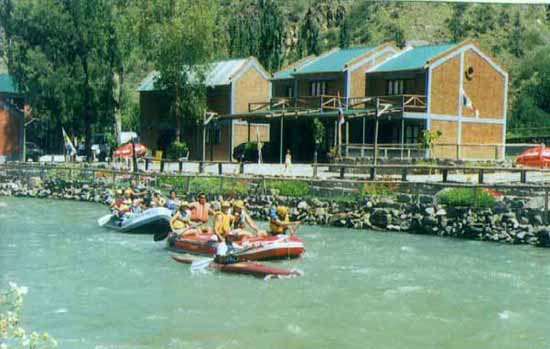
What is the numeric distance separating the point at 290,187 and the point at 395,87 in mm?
12066

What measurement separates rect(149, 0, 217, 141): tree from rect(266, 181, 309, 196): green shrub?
15669 mm

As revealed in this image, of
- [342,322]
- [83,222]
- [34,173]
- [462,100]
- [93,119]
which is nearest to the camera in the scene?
→ [342,322]

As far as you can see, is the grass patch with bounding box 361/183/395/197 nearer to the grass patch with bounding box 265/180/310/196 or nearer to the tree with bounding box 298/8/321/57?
the grass patch with bounding box 265/180/310/196

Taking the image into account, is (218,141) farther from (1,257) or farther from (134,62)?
(1,257)

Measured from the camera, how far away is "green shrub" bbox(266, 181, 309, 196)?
24.3 meters

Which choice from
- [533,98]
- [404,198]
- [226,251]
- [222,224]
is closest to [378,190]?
[404,198]

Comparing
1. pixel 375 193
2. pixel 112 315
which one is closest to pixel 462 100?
pixel 375 193

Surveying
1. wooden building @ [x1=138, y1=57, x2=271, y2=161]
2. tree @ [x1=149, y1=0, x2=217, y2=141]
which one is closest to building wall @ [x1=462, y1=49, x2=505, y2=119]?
wooden building @ [x1=138, y1=57, x2=271, y2=161]

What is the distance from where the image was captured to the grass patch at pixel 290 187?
24.3m

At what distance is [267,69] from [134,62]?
9219 mm

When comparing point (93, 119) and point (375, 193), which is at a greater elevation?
point (93, 119)

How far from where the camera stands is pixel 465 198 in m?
20.6

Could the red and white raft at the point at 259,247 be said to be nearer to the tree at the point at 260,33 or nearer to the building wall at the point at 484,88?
the building wall at the point at 484,88

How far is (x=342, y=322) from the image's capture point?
11.2 m
